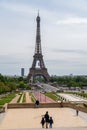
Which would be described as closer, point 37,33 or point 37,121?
point 37,121

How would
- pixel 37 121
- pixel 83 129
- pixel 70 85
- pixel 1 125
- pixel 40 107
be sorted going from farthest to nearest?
1. pixel 70 85
2. pixel 40 107
3. pixel 37 121
4. pixel 1 125
5. pixel 83 129

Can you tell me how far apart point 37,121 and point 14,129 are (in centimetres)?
541

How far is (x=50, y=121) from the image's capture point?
74.7ft

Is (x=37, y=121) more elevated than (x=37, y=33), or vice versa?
(x=37, y=33)

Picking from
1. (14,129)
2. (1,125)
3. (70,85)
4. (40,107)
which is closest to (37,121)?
(1,125)

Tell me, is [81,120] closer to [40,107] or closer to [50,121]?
[50,121]

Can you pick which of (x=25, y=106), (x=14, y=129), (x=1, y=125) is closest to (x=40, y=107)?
(x=25, y=106)

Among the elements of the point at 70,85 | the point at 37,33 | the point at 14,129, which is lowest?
the point at 14,129

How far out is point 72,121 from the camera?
86.4ft

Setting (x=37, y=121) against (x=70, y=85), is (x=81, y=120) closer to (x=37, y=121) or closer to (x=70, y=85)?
(x=37, y=121)

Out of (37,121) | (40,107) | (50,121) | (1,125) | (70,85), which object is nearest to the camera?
(50,121)

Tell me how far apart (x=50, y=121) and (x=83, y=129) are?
2.56 m

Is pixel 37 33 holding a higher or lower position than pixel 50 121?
higher

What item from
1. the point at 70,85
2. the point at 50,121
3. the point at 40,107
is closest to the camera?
the point at 50,121
